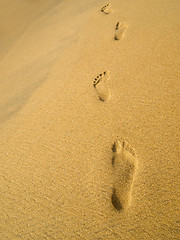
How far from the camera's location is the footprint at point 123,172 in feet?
2.71

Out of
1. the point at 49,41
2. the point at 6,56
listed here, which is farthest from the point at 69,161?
the point at 6,56

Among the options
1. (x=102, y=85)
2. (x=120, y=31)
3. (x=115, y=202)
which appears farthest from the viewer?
(x=120, y=31)

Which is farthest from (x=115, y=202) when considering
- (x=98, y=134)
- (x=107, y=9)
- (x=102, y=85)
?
(x=107, y=9)

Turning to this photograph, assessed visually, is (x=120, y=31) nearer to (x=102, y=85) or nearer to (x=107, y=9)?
(x=107, y=9)

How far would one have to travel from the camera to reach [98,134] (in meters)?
1.08

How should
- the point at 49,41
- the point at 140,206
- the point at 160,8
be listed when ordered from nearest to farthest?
the point at 140,206 → the point at 160,8 → the point at 49,41

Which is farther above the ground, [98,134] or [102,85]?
[102,85]

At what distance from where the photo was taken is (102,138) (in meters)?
1.06

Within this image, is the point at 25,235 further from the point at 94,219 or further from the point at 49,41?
the point at 49,41

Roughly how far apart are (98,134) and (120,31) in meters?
1.12

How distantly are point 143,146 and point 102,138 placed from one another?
24 centimetres

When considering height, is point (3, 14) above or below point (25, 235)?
above

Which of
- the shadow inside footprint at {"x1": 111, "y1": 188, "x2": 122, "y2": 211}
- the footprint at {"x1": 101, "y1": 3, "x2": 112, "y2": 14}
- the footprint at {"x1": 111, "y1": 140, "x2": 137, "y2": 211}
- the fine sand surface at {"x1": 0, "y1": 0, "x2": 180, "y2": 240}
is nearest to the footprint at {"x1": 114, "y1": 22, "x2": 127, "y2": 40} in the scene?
the fine sand surface at {"x1": 0, "y1": 0, "x2": 180, "y2": 240}

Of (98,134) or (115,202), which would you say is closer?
(115,202)
